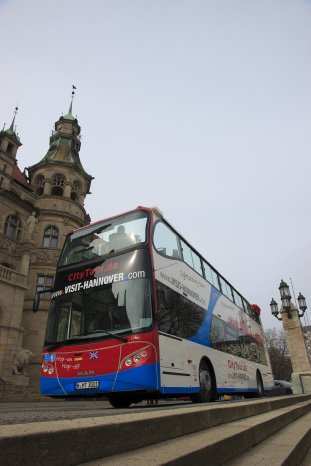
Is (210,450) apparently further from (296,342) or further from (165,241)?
(296,342)

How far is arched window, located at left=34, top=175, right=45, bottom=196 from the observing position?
1170 inches

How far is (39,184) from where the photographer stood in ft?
99.2

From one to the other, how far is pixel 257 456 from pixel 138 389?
10.1 feet

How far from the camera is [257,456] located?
9.93 feet

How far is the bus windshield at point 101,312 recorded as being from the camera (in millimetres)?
6419

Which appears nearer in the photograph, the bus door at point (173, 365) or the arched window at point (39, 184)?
the bus door at point (173, 365)

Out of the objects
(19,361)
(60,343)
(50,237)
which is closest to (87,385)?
(60,343)

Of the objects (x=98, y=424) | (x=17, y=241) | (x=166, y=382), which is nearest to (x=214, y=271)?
(x=166, y=382)

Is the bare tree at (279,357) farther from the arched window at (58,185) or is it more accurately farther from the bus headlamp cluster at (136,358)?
the bus headlamp cluster at (136,358)

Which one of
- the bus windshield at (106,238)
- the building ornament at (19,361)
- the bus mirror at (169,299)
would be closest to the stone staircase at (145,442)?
the bus mirror at (169,299)

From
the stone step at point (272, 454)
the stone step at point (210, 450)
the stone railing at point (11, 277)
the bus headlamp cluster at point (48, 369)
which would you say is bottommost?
the stone step at point (272, 454)

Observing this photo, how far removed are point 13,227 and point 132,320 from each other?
2120 centimetres

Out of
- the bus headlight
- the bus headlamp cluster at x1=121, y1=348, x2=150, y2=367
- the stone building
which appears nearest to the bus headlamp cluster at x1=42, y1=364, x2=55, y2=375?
the bus headlamp cluster at x1=121, y1=348, x2=150, y2=367

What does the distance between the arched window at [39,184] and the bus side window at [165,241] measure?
23.6 m
